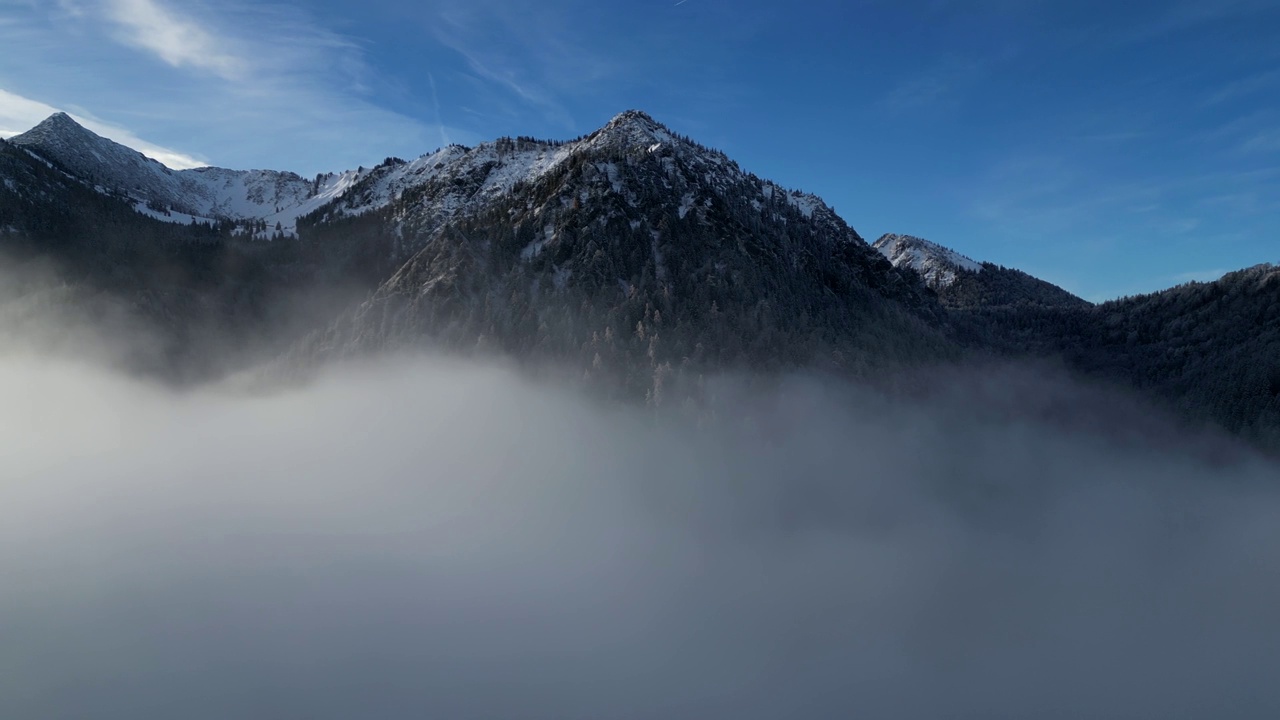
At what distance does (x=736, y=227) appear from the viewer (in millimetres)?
185125

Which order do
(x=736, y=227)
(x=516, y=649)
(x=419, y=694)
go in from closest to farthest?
(x=419, y=694)
(x=516, y=649)
(x=736, y=227)

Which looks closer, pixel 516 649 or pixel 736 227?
pixel 516 649

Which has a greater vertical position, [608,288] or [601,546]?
[608,288]

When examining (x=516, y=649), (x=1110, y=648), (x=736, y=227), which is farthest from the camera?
(x=736, y=227)

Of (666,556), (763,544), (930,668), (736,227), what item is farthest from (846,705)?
(736,227)

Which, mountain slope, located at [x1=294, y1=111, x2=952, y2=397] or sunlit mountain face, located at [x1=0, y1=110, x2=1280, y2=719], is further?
mountain slope, located at [x1=294, y1=111, x2=952, y2=397]

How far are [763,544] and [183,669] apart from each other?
460 ft

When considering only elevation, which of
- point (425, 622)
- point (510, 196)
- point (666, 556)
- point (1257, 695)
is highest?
point (510, 196)

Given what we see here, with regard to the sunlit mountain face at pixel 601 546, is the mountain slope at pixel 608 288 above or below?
above

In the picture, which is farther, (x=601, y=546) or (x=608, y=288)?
(x=601, y=546)

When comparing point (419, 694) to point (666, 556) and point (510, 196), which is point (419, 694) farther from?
point (510, 196)

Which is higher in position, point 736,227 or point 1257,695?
point 736,227

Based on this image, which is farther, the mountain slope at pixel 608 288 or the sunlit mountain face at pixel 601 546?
the mountain slope at pixel 608 288

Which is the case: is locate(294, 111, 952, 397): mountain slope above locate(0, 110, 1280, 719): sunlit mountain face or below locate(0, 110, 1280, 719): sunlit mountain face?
above
